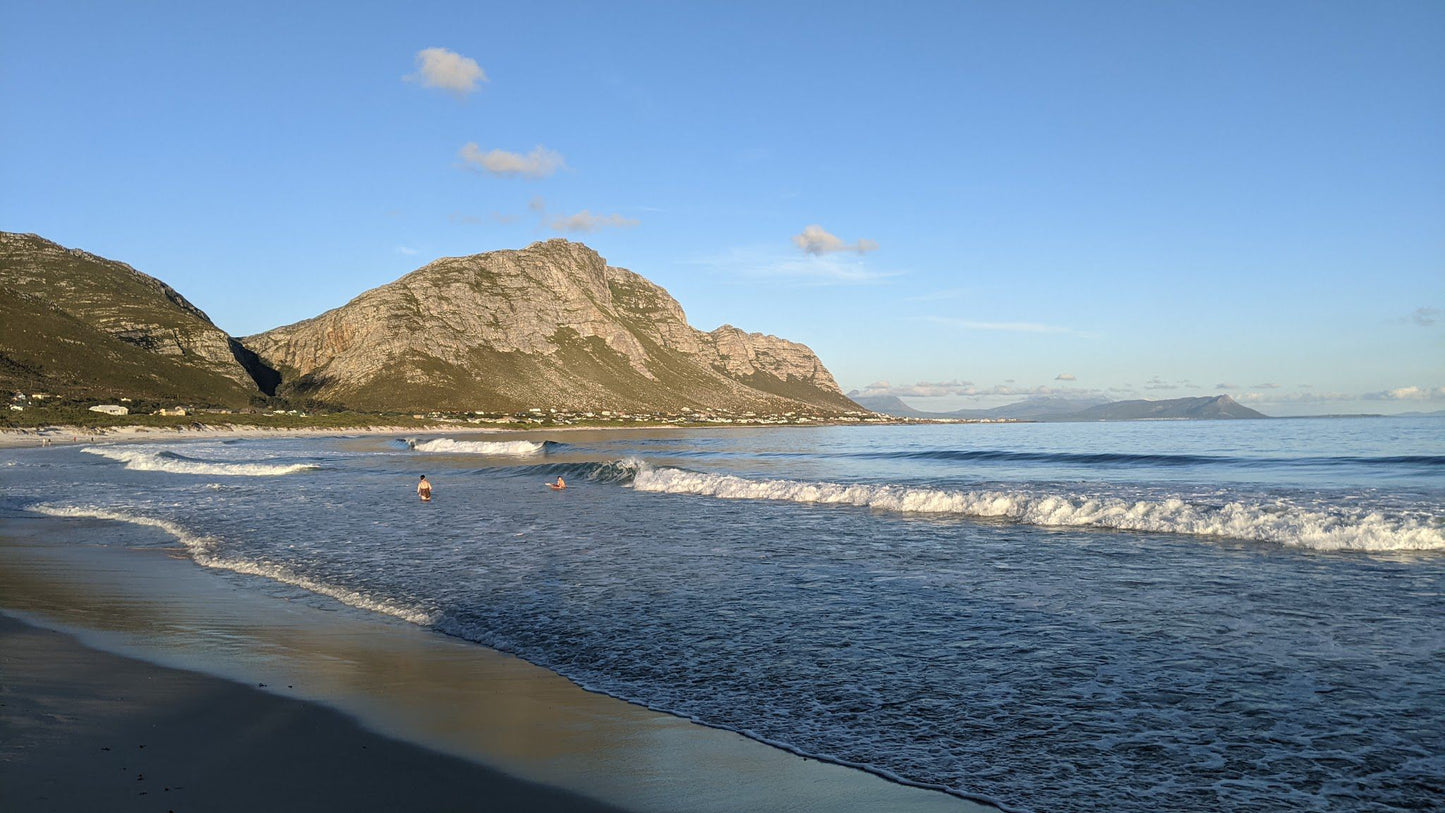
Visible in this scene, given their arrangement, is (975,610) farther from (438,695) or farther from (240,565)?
(240,565)

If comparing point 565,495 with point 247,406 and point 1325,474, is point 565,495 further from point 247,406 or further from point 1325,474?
point 247,406

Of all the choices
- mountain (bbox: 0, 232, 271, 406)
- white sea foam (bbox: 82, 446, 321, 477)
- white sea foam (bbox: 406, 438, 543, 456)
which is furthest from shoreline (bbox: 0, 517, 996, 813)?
mountain (bbox: 0, 232, 271, 406)

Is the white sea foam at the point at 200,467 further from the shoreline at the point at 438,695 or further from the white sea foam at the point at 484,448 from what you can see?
the shoreline at the point at 438,695

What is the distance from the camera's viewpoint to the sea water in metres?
6.86

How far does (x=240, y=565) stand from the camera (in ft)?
56.4

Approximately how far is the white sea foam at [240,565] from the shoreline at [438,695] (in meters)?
0.42

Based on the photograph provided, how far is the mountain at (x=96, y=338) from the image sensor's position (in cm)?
11781

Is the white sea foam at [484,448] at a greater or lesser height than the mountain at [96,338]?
lesser

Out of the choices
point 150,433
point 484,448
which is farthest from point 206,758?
point 150,433

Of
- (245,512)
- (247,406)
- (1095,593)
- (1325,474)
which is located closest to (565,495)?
(245,512)

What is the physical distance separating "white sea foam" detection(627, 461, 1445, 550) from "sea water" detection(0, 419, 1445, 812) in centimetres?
9

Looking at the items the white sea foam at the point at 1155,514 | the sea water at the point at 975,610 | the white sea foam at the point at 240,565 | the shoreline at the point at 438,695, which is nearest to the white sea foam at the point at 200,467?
the sea water at the point at 975,610

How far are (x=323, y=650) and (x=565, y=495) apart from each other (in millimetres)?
23718

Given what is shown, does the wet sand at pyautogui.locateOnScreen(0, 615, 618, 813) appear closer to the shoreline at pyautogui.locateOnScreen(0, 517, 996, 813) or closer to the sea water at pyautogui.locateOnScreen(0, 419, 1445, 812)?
the shoreline at pyautogui.locateOnScreen(0, 517, 996, 813)
